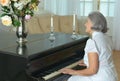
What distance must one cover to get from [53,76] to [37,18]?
336 centimetres

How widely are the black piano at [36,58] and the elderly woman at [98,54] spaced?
204 mm

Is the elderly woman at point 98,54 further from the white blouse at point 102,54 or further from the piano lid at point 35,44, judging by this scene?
the piano lid at point 35,44

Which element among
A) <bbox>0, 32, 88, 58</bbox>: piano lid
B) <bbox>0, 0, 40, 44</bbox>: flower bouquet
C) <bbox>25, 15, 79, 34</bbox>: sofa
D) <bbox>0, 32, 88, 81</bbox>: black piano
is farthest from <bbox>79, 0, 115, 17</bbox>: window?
<bbox>0, 0, 40, 44</bbox>: flower bouquet

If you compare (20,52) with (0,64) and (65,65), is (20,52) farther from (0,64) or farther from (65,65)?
(65,65)

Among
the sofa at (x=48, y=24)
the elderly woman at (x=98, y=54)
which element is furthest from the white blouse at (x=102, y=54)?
the sofa at (x=48, y=24)

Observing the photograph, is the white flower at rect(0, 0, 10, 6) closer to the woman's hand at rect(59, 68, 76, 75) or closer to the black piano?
the black piano

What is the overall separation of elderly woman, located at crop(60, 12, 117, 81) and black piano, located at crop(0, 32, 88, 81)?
204 millimetres

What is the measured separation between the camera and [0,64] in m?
2.40

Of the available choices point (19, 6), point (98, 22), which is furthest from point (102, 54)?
point (19, 6)

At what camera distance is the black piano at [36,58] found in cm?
227

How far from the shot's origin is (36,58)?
2350 mm

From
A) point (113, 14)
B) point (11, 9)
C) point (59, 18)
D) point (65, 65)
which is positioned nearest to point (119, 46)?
point (113, 14)

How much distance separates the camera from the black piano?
227 cm

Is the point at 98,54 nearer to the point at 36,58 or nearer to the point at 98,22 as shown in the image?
the point at 98,22
